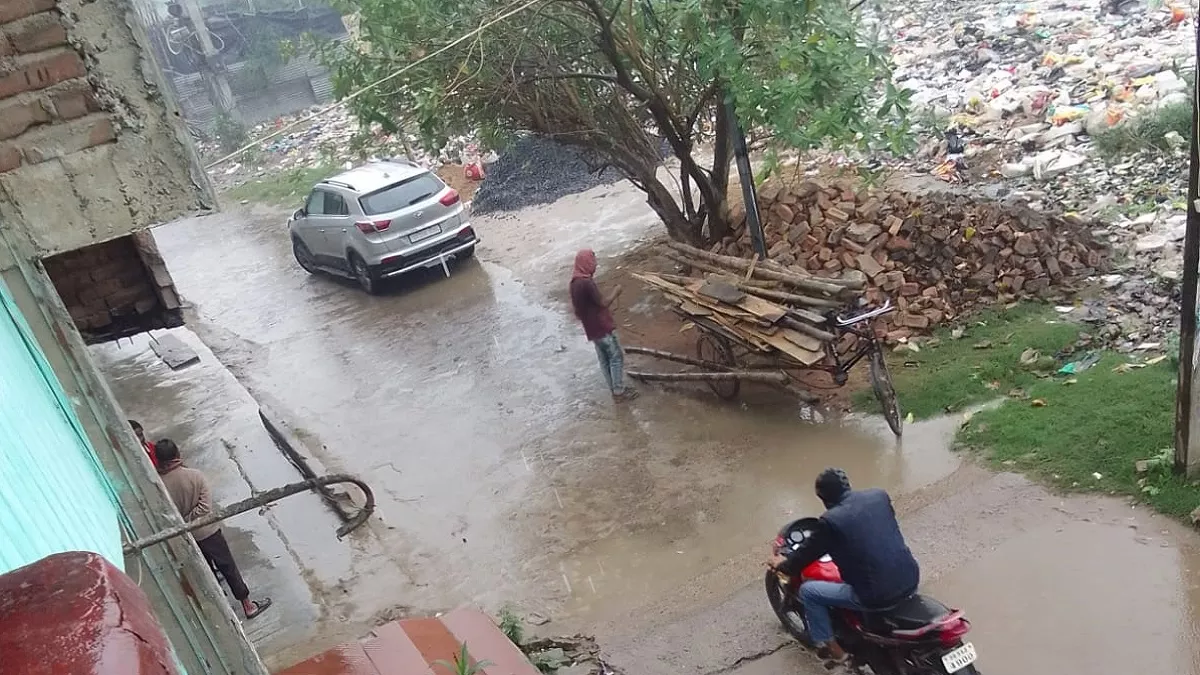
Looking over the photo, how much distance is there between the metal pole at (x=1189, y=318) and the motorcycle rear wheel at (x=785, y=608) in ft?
8.19

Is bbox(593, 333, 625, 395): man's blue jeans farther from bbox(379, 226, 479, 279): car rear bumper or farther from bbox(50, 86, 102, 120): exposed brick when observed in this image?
bbox(50, 86, 102, 120): exposed brick

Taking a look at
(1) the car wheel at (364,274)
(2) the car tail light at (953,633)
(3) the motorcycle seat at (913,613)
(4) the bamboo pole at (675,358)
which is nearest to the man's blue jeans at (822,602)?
(3) the motorcycle seat at (913,613)

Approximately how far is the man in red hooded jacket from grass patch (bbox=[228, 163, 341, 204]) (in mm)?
13541

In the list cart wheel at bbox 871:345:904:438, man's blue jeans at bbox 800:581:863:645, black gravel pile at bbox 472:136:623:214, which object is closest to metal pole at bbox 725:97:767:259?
cart wheel at bbox 871:345:904:438

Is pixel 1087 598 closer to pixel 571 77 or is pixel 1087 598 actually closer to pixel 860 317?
Answer: pixel 860 317

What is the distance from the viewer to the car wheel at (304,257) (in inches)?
576

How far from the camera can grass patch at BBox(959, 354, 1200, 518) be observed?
5.55 metres

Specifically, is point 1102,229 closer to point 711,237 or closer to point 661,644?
point 711,237

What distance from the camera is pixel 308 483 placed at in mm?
2992

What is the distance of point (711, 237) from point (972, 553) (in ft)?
18.8

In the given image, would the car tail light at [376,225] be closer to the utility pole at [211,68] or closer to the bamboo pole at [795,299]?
the bamboo pole at [795,299]

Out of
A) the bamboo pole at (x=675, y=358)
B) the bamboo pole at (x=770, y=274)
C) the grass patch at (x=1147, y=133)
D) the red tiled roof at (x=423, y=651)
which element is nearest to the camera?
the red tiled roof at (x=423, y=651)

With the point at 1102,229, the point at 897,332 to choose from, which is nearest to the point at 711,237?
the point at 897,332

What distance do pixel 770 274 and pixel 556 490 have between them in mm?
2585
